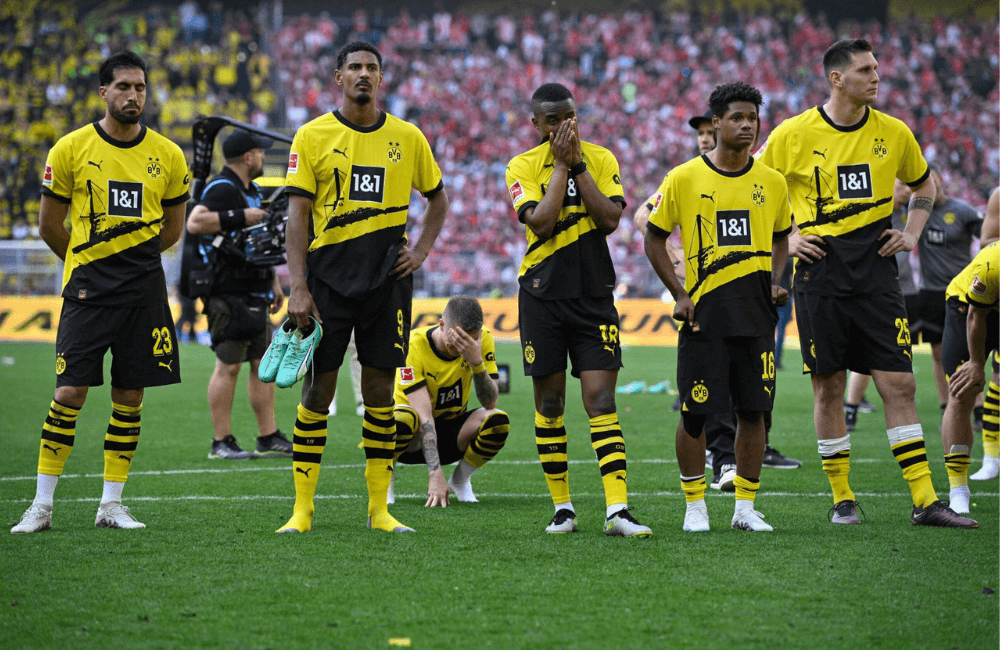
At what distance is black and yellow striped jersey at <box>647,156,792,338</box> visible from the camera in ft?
17.4

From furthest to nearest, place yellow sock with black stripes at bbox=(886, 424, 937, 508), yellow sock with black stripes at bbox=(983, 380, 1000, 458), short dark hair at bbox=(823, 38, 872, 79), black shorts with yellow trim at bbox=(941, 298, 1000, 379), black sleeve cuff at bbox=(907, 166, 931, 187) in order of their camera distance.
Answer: yellow sock with black stripes at bbox=(983, 380, 1000, 458) < black shorts with yellow trim at bbox=(941, 298, 1000, 379) < black sleeve cuff at bbox=(907, 166, 931, 187) < short dark hair at bbox=(823, 38, 872, 79) < yellow sock with black stripes at bbox=(886, 424, 937, 508)

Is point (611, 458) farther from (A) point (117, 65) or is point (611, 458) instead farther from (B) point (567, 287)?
(A) point (117, 65)

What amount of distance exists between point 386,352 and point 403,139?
1062mm

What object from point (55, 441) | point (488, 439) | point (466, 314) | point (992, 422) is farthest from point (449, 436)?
point (992, 422)

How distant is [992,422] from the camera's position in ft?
23.4

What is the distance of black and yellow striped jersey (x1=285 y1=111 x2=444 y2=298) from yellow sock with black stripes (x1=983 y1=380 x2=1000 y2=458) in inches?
162

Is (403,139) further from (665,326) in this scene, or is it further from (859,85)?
(665,326)

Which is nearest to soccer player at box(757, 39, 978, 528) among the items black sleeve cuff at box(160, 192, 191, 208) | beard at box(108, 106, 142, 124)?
black sleeve cuff at box(160, 192, 191, 208)

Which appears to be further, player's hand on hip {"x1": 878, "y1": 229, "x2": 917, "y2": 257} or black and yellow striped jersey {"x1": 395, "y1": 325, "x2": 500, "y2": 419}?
black and yellow striped jersey {"x1": 395, "y1": 325, "x2": 500, "y2": 419}

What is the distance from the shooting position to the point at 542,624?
3561 millimetres

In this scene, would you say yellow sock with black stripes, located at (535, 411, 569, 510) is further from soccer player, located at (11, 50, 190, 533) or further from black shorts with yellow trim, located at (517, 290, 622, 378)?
soccer player, located at (11, 50, 190, 533)

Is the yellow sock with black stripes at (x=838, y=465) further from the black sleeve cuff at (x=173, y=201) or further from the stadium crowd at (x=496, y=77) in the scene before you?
the stadium crowd at (x=496, y=77)

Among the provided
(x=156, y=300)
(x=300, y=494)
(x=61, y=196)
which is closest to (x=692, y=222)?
(x=300, y=494)

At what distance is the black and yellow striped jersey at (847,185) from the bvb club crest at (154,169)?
127 inches
